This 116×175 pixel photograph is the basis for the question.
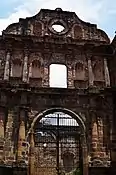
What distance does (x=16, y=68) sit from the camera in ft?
48.6

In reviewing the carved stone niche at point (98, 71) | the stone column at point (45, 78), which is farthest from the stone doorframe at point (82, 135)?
the carved stone niche at point (98, 71)

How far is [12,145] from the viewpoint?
1264 centimetres

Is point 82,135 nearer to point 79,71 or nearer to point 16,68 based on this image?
point 79,71

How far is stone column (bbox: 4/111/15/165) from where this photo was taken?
12.4 meters

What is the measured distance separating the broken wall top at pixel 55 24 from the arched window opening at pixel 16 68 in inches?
63.7

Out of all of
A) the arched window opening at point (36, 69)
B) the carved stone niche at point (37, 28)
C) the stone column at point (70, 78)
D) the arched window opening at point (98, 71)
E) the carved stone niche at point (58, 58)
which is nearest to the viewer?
the stone column at point (70, 78)

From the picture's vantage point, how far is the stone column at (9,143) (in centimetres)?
1235

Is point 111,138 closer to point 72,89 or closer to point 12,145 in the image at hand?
point 72,89

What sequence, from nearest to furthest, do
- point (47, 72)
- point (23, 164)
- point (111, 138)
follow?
point (23, 164)
point (111, 138)
point (47, 72)

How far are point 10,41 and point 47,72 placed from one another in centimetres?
259

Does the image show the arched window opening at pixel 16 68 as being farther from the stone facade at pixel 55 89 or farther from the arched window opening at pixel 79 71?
the arched window opening at pixel 79 71

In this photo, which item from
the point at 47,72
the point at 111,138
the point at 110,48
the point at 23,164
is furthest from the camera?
the point at 110,48

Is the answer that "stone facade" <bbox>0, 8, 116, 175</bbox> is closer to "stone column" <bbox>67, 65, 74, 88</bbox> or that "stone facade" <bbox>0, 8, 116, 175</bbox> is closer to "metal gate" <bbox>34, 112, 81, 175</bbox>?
"stone column" <bbox>67, 65, 74, 88</bbox>

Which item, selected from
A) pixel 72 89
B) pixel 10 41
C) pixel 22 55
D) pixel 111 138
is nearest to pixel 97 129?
pixel 111 138
